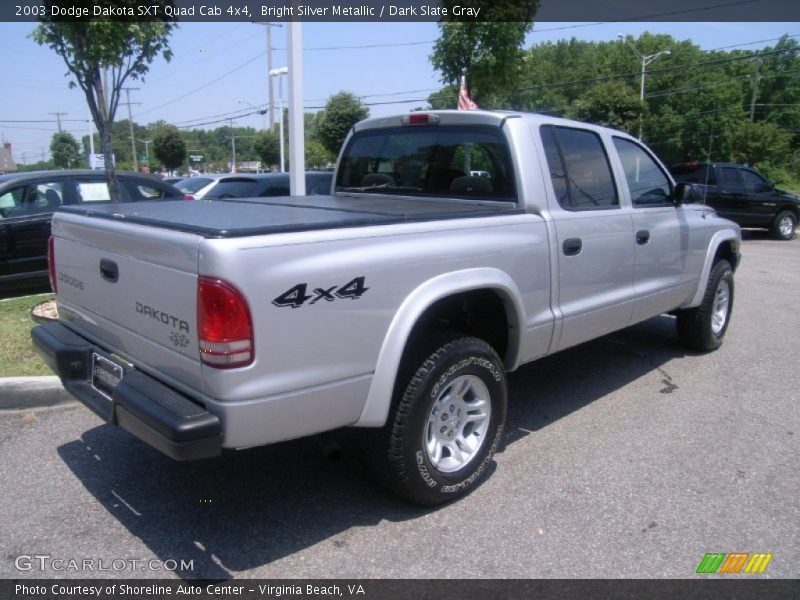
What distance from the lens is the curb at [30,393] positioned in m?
4.38

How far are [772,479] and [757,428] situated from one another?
2.53 ft

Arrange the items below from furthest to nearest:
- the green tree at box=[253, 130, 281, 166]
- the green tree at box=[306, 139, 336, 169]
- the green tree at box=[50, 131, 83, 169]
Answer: the green tree at box=[50, 131, 83, 169], the green tree at box=[306, 139, 336, 169], the green tree at box=[253, 130, 281, 166]

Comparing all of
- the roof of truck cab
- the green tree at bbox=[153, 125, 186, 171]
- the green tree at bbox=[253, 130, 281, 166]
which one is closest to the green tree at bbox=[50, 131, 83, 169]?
the green tree at bbox=[153, 125, 186, 171]

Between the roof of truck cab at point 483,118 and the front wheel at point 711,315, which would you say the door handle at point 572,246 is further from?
the front wheel at point 711,315

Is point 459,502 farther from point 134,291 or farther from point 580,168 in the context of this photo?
point 580,168

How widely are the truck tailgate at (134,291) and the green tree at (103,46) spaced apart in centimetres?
343

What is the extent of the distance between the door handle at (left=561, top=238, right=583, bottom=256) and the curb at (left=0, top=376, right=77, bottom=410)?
3.44 m

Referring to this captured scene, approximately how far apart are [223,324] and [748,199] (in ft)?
53.3

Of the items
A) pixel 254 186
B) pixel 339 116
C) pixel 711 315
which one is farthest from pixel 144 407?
pixel 339 116

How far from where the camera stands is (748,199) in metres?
15.6

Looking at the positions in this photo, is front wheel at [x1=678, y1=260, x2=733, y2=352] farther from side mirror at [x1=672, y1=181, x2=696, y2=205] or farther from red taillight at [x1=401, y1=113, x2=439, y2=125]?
red taillight at [x1=401, y1=113, x2=439, y2=125]

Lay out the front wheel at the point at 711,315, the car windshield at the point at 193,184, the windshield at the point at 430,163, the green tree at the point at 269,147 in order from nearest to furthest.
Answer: the windshield at the point at 430,163
the front wheel at the point at 711,315
the car windshield at the point at 193,184
the green tree at the point at 269,147

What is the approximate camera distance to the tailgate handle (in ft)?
9.71

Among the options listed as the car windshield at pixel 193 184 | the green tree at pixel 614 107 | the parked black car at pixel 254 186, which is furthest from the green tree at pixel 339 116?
the parked black car at pixel 254 186
